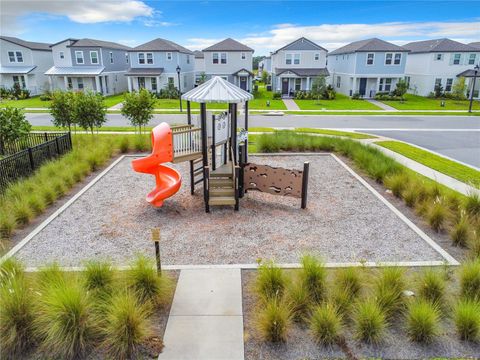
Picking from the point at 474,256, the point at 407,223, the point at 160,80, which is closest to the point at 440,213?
the point at 407,223

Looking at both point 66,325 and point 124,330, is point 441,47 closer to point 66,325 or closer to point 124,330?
point 124,330

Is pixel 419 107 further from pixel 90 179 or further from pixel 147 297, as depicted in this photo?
pixel 147 297

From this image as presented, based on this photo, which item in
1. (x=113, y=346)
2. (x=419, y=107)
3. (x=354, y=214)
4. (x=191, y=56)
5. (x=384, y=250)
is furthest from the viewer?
(x=191, y=56)

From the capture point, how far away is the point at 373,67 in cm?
4072

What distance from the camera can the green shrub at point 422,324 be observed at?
4898mm

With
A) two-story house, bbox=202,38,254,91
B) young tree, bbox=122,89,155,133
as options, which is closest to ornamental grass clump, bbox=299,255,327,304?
A: young tree, bbox=122,89,155,133

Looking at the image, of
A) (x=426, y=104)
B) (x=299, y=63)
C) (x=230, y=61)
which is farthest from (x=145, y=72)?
(x=426, y=104)

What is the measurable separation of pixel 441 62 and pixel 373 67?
8394 millimetres

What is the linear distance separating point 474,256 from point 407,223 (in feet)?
6.11

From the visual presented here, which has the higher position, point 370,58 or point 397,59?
point 370,58

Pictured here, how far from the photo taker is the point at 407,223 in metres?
8.73

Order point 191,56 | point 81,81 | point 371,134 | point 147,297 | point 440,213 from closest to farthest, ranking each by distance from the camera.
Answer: point 147,297 < point 440,213 < point 371,134 < point 81,81 < point 191,56

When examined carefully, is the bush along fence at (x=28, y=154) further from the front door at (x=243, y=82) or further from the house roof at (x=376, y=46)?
the house roof at (x=376, y=46)

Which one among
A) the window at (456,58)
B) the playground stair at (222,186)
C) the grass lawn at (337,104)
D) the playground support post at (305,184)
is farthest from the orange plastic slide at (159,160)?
the window at (456,58)
